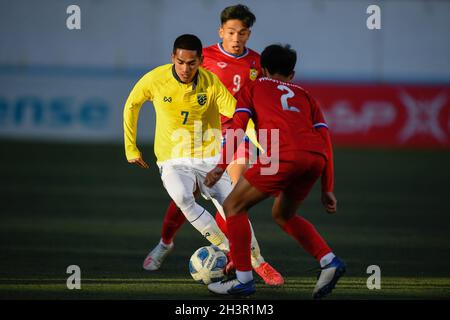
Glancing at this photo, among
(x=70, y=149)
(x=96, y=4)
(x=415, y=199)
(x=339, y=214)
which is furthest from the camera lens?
(x=96, y=4)

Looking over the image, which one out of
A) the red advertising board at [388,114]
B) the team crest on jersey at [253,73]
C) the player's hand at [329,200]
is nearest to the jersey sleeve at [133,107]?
the team crest on jersey at [253,73]

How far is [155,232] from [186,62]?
9.77 ft

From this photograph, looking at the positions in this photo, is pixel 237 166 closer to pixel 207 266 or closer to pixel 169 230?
pixel 169 230

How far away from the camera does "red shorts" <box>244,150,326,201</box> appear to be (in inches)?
244

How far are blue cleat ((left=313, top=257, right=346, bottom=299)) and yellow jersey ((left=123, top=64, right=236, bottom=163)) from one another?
1.69m

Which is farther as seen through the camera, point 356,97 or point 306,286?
point 356,97

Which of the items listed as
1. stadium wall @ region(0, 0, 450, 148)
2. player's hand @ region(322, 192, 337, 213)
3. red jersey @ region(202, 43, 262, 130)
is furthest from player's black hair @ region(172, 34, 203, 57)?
stadium wall @ region(0, 0, 450, 148)

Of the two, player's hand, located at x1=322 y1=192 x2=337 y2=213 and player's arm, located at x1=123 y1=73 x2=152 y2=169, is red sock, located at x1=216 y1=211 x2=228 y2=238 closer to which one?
player's arm, located at x1=123 y1=73 x2=152 y2=169

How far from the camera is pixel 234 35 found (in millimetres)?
7922

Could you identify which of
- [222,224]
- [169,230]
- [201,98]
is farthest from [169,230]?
[201,98]

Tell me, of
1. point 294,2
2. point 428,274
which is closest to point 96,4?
point 294,2
